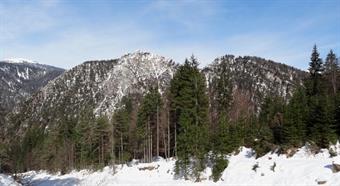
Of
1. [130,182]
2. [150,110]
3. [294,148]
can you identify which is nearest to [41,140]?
[150,110]

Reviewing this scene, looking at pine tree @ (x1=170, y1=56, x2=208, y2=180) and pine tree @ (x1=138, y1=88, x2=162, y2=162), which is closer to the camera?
pine tree @ (x1=170, y1=56, x2=208, y2=180)

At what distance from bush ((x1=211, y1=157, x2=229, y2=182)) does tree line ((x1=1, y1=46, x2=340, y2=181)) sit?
56 mm

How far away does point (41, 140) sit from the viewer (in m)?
120

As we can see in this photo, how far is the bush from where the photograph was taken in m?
39.1

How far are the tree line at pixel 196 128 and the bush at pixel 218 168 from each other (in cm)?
6

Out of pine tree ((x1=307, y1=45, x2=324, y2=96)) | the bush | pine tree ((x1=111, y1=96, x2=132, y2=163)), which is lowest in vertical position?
the bush

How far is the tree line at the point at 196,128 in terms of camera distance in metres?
37.9

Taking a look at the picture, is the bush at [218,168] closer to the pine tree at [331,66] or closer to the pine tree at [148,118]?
the pine tree at [148,118]

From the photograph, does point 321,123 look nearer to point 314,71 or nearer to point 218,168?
point 218,168

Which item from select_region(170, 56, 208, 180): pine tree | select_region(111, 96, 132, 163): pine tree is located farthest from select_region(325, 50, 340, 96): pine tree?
select_region(111, 96, 132, 163): pine tree

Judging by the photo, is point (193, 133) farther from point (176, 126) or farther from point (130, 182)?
point (176, 126)

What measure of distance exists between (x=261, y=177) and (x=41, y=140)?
97.3 metres

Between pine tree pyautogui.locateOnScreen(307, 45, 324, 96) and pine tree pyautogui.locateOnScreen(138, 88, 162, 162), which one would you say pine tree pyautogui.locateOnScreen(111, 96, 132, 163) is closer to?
pine tree pyautogui.locateOnScreen(138, 88, 162, 162)

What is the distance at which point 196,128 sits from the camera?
45031 mm
